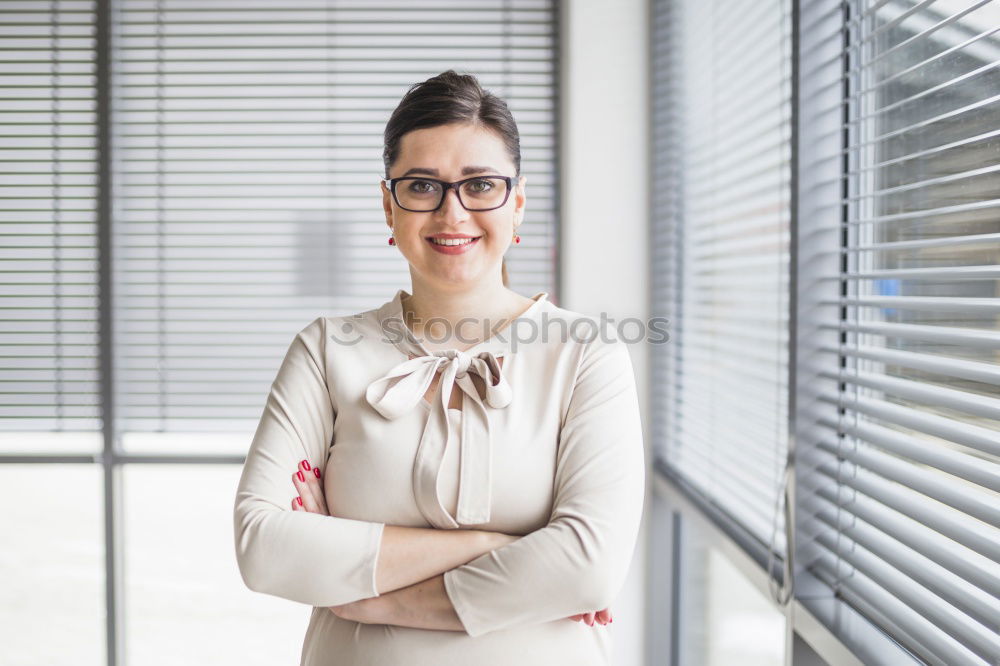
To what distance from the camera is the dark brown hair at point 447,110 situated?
3.81 ft

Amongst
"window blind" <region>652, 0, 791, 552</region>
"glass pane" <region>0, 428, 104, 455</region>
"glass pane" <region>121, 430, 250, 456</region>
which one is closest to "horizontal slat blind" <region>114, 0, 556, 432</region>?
"glass pane" <region>121, 430, 250, 456</region>

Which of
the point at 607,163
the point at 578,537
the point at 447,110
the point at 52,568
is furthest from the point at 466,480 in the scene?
the point at 52,568

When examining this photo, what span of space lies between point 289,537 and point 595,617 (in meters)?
Answer: 0.48

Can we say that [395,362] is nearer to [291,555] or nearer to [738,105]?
[291,555]

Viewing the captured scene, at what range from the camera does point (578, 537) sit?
1054mm

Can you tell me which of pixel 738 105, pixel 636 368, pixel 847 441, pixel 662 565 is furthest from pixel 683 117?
pixel 662 565

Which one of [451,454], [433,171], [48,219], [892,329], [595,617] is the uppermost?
[48,219]

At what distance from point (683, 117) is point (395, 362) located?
56.5 inches

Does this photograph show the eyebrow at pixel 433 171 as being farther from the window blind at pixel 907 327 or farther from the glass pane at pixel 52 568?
the glass pane at pixel 52 568

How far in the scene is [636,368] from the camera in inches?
97.9

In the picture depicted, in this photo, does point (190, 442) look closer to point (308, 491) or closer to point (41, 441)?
point (41, 441)

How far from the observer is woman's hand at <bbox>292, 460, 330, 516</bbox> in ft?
3.73

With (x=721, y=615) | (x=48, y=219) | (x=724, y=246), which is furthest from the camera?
(x=48, y=219)

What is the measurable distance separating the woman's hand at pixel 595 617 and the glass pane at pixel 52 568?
2.16 meters
